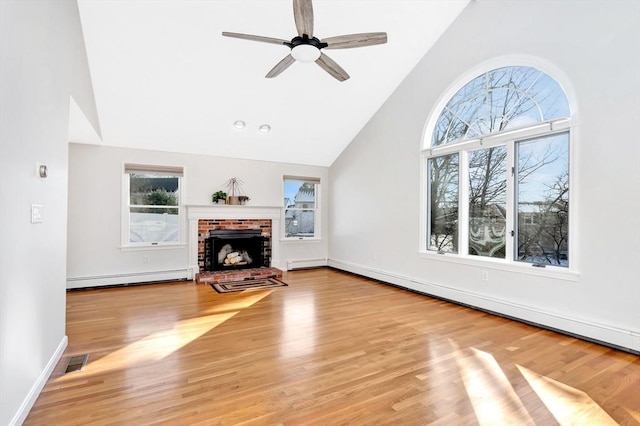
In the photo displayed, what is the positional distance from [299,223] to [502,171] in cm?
420

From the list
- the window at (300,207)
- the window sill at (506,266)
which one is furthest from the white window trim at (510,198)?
the window at (300,207)

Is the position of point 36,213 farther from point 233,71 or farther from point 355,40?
point 233,71

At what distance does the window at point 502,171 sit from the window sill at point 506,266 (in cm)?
9

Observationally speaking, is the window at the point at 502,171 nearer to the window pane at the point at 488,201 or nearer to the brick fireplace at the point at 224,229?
the window pane at the point at 488,201

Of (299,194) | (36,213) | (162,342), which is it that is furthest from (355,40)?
(299,194)

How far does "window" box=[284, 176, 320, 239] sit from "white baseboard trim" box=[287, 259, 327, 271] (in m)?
0.53

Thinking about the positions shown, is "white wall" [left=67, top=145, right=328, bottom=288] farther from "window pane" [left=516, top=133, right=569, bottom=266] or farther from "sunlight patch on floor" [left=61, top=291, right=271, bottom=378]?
"window pane" [left=516, top=133, right=569, bottom=266]

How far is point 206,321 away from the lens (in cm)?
366

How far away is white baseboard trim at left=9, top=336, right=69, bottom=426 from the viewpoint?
1.84 metres

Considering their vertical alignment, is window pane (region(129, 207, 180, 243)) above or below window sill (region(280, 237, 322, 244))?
above

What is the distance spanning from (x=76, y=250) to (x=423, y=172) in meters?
5.47

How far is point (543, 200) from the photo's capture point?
3.62 meters

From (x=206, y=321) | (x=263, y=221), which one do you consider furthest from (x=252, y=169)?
(x=206, y=321)

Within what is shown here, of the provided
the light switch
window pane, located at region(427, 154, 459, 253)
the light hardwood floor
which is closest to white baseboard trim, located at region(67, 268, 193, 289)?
the light hardwood floor
